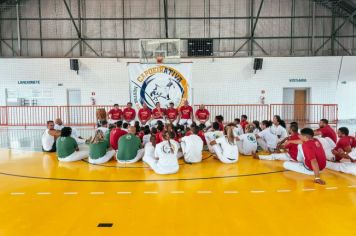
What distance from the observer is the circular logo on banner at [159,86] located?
632 inches

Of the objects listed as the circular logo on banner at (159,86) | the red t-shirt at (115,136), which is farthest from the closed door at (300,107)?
the red t-shirt at (115,136)

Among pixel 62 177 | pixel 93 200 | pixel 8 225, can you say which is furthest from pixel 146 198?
pixel 62 177

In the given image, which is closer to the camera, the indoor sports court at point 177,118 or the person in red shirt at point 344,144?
the indoor sports court at point 177,118

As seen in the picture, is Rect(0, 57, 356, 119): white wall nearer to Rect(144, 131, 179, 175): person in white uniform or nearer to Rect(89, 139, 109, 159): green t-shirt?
Rect(89, 139, 109, 159): green t-shirt

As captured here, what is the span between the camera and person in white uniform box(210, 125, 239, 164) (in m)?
8.64

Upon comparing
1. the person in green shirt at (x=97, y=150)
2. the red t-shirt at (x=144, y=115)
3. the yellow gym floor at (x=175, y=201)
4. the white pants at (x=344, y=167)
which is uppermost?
the red t-shirt at (x=144, y=115)

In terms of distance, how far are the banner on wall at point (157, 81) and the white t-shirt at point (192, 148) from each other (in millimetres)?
7804

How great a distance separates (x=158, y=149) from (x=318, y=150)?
3938mm

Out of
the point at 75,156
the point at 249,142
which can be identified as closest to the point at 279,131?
the point at 249,142

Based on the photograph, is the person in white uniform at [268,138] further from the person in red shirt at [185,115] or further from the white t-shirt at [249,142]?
the person in red shirt at [185,115]

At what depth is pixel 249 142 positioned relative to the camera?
9727 mm

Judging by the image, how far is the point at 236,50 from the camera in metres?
22.0

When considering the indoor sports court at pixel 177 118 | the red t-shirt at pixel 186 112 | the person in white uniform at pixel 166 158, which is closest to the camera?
the indoor sports court at pixel 177 118

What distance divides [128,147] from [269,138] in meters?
4.99
